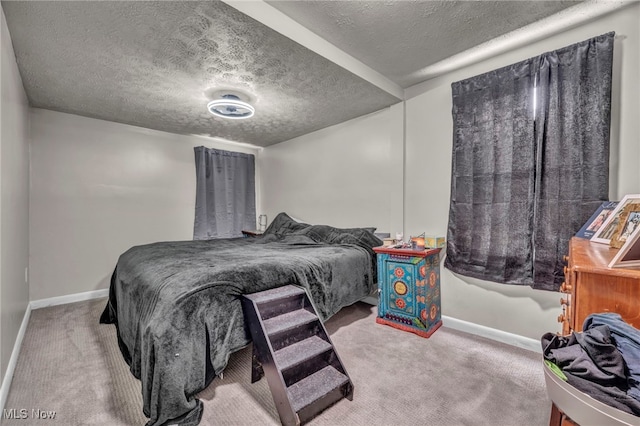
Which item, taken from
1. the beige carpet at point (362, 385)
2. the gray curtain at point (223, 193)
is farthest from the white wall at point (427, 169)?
the gray curtain at point (223, 193)

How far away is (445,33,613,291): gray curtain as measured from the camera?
6.37 ft

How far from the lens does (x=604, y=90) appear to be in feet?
6.16

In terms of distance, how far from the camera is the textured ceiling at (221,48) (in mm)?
1830

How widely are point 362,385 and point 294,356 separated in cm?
53

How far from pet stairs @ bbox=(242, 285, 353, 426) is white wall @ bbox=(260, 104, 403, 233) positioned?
1714mm

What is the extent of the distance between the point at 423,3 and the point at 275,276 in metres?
2.13

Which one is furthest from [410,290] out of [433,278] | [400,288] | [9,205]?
[9,205]

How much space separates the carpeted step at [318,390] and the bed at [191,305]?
17.8 inches

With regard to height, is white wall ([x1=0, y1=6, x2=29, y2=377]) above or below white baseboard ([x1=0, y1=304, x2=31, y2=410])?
above

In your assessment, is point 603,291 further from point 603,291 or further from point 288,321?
point 288,321

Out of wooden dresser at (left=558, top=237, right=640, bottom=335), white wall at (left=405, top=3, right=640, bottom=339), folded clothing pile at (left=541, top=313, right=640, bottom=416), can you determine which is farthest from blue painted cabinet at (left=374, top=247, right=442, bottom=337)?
folded clothing pile at (left=541, top=313, right=640, bottom=416)

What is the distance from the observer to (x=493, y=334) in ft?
8.09

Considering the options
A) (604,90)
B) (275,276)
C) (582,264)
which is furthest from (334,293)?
(604,90)

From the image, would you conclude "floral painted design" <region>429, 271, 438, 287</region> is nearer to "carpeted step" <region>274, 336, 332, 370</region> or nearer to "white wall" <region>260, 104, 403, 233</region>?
"white wall" <region>260, 104, 403, 233</region>
